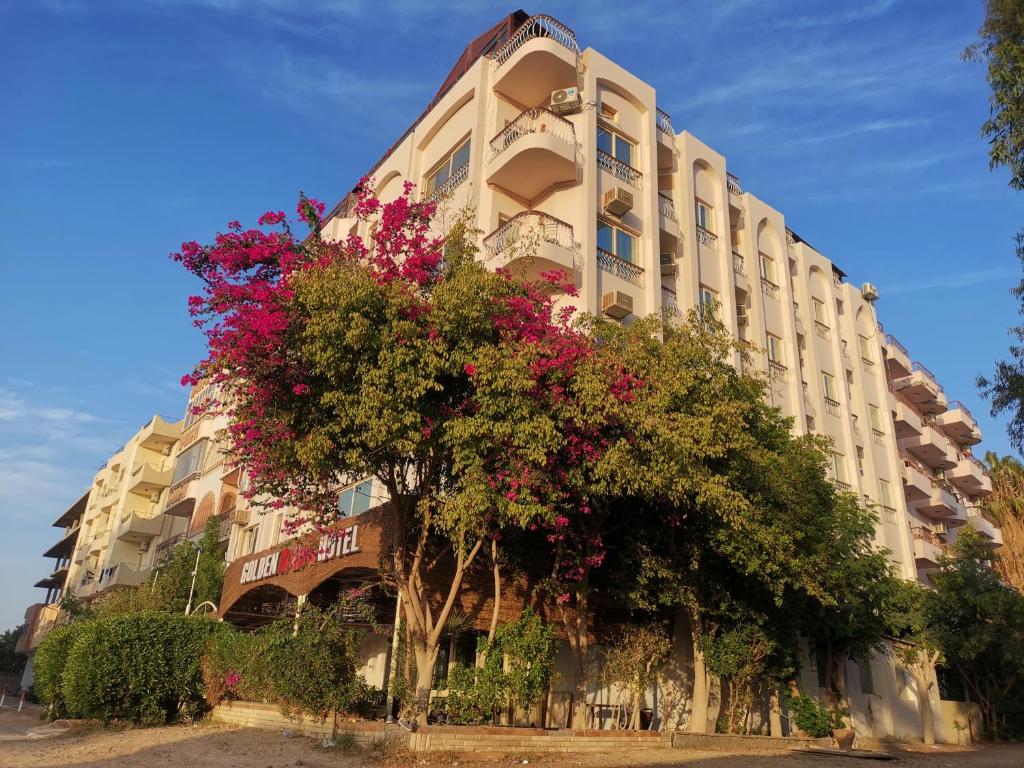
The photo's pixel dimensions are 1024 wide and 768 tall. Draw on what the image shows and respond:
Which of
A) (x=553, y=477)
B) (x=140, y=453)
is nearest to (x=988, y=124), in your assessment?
(x=553, y=477)

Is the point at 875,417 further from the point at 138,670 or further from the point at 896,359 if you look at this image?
the point at 138,670

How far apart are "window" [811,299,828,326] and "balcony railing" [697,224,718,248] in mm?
8570

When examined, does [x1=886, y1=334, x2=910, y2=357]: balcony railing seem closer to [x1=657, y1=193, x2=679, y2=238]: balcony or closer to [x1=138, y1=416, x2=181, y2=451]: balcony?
[x1=657, y1=193, x2=679, y2=238]: balcony

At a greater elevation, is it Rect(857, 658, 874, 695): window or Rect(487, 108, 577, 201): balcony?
Rect(487, 108, 577, 201): balcony

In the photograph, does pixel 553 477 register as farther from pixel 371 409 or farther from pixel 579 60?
pixel 579 60

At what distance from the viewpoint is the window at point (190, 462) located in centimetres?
4097

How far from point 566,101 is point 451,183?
4588 millimetres

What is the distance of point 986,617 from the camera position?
87.1ft

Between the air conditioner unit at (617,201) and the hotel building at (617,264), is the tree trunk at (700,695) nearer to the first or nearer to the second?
the hotel building at (617,264)

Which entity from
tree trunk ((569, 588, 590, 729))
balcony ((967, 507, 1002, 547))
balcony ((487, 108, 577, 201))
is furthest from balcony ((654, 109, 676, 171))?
balcony ((967, 507, 1002, 547))

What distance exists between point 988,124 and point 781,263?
A: 20.5m

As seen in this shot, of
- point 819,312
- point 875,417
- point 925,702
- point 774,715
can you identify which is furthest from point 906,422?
point 774,715

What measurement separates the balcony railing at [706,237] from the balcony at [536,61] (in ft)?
24.2

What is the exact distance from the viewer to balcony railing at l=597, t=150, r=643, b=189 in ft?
81.1
